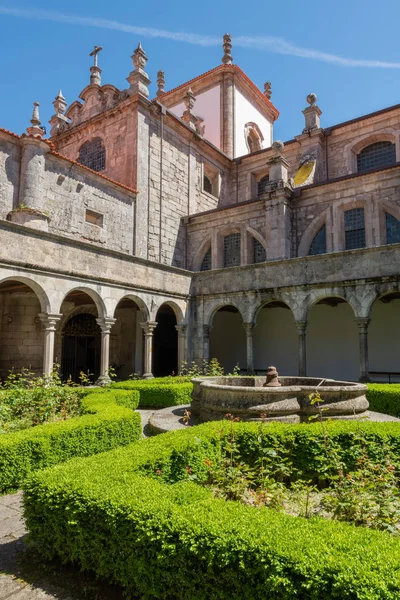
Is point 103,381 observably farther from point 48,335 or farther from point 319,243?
point 319,243

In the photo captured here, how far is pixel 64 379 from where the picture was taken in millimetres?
15953

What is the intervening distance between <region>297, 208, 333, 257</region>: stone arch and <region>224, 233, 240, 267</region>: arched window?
3145mm

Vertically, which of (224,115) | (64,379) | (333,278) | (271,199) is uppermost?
(224,115)

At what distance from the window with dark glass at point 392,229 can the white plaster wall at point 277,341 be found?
4.87m

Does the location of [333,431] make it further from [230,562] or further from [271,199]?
[271,199]

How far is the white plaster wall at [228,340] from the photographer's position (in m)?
18.8

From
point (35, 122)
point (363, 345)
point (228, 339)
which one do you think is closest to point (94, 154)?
point (35, 122)

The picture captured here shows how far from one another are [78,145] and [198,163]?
619 centimetres

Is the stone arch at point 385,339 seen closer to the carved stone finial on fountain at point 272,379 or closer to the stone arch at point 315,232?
the stone arch at point 315,232

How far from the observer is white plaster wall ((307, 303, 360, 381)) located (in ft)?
51.4

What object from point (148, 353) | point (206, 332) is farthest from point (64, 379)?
point (206, 332)

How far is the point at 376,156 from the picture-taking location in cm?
2073

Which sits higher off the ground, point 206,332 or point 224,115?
point 224,115

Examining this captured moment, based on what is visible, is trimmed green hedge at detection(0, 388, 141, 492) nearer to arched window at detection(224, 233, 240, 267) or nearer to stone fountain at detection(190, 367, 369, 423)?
stone fountain at detection(190, 367, 369, 423)
